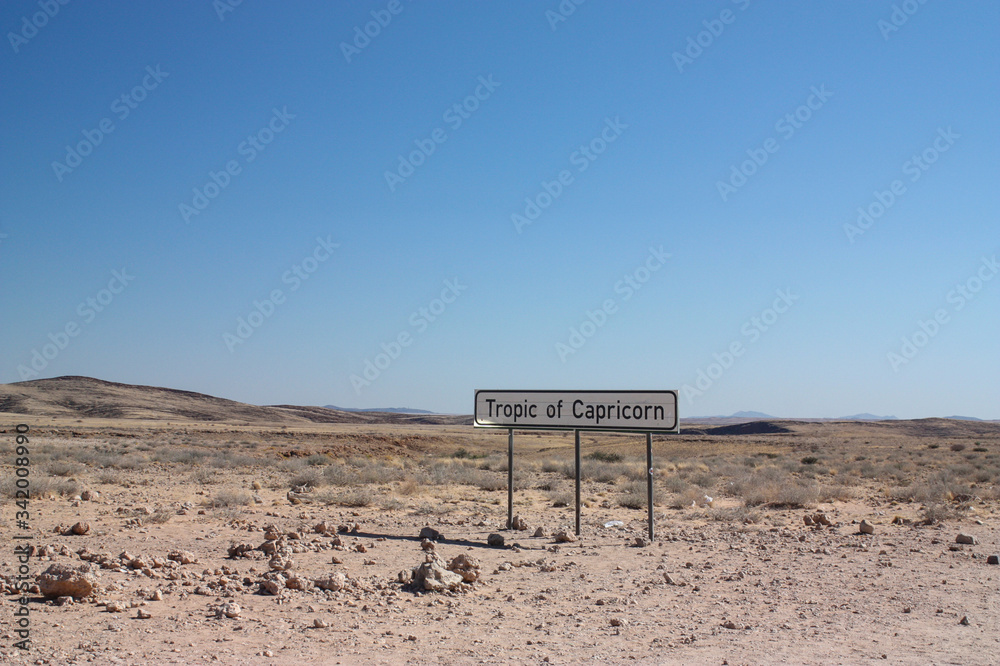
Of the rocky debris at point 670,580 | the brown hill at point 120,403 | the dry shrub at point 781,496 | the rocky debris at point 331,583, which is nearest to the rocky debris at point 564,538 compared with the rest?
the rocky debris at point 670,580

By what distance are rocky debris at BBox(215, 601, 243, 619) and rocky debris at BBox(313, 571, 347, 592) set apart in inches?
44.9

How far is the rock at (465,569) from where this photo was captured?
8492mm

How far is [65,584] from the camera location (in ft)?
22.1

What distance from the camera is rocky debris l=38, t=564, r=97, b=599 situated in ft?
22.1

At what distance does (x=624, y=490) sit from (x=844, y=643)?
13896mm

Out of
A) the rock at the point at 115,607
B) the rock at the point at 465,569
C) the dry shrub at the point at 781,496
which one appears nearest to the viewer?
the rock at the point at 115,607

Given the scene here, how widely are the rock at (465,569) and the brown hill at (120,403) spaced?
107209mm

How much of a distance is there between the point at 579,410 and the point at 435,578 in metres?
5.42

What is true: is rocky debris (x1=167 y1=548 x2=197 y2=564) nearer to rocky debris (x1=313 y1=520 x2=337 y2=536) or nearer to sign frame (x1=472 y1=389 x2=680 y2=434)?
rocky debris (x1=313 y1=520 x2=337 y2=536)

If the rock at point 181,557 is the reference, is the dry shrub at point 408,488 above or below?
below

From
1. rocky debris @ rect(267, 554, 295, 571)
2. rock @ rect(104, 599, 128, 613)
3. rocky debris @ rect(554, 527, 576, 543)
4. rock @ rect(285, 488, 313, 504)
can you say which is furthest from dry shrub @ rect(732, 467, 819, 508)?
rock @ rect(104, 599, 128, 613)

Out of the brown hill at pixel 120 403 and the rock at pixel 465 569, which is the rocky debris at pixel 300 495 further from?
the brown hill at pixel 120 403

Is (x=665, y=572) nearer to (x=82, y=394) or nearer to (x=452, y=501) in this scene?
(x=452, y=501)

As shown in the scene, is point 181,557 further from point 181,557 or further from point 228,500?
point 228,500
